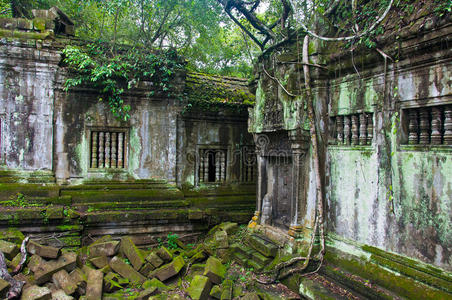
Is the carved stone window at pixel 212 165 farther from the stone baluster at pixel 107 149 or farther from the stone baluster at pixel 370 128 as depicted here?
the stone baluster at pixel 370 128

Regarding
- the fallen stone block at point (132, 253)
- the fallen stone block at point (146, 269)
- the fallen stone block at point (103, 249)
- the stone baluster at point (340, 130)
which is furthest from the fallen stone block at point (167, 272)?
the stone baluster at point (340, 130)

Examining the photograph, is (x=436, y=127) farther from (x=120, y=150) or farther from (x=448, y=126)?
(x=120, y=150)

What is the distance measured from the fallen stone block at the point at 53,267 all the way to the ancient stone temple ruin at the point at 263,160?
2.43 ft

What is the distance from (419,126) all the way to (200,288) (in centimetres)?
392

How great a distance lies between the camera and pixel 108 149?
797cm

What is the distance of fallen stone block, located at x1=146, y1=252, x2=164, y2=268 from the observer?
619cm

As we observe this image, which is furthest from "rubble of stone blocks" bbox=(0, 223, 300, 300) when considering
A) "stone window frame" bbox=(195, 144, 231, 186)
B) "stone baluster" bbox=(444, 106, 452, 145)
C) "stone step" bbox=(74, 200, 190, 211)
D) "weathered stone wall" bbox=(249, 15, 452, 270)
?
"stone baluster" bbox=(444, 106, 452, 145)

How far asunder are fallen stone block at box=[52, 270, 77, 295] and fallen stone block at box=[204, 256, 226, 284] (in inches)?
83.2

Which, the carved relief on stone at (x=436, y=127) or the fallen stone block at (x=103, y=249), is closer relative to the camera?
the carved relief on stone at (x=436, y=127)

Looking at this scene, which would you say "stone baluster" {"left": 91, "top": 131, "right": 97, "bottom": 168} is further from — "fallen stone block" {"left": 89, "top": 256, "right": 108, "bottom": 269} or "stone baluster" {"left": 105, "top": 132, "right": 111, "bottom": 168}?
"fallen stone block" {"left": 89, "top": 256, "right": 108, "bottom": 269}

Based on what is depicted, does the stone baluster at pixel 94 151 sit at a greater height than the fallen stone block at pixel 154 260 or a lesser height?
greater

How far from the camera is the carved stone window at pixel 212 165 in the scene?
29.7 feet

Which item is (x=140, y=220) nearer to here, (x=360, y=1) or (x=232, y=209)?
(x=232, y=209)

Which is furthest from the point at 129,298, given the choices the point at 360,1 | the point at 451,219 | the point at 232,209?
the point at 360,1
